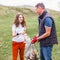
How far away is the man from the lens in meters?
6.94

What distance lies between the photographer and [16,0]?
31.0 meters

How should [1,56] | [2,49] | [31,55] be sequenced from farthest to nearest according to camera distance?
1. [2,49]
2. [1,56]
3. [31,55]

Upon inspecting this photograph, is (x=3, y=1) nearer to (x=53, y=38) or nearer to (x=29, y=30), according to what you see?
(x=29, y=30)

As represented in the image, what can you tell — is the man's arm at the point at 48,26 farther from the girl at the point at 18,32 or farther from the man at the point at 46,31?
the girl at the point at 18,32

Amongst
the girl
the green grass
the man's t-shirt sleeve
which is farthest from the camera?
the green grass

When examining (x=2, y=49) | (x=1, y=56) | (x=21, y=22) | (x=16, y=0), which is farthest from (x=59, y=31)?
(x=16, y=0)

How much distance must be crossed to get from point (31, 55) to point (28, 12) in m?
16.6

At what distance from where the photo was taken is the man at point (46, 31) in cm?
694

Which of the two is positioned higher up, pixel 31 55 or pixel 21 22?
pixel 21 22

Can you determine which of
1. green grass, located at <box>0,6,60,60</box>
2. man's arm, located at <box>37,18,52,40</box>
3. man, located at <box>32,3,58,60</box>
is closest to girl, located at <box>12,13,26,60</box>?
man, located at <box>32,3,58,60</box>

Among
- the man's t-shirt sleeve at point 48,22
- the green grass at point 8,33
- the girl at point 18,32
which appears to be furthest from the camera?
the green grass at point 8,33

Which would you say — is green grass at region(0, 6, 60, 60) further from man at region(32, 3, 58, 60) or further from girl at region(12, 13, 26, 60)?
man at region(32, 3, 58, 60)

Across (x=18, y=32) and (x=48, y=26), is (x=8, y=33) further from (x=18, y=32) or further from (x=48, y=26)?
(x=48, y=26)

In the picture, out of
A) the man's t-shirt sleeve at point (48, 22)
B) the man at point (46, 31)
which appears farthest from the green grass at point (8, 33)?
the man's t-shirt sleeve at point (48, 22)
